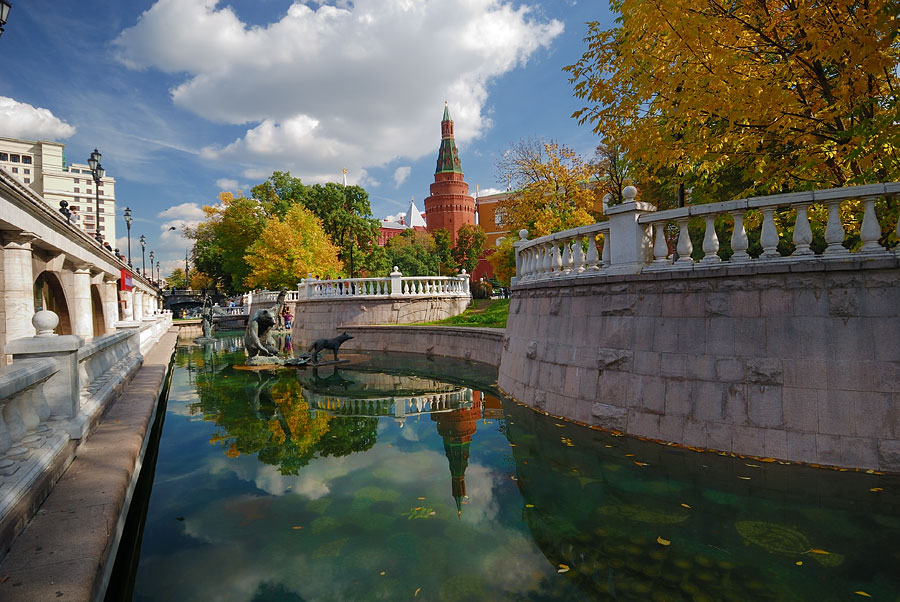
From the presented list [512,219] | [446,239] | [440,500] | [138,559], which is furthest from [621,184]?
[446,239]

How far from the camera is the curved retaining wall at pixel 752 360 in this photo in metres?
5.21

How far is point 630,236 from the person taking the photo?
7.07 m

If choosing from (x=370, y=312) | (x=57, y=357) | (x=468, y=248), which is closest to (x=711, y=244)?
(x=57, y=357)

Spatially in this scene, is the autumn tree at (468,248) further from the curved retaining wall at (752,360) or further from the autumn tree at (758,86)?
the curved retaining wall at (752,360)

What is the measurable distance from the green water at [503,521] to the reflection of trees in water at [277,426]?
65 millimetres

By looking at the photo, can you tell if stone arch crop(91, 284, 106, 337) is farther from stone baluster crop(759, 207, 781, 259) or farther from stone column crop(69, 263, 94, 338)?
stone baluster crop(759, 207, 781, 259)

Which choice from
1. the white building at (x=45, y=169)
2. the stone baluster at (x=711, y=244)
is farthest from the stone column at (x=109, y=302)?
the white building at (x=45, y=169)

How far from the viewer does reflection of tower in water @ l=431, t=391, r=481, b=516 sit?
18.2 feet

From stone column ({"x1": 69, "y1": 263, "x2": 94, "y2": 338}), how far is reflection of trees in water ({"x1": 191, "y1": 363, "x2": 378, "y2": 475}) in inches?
199

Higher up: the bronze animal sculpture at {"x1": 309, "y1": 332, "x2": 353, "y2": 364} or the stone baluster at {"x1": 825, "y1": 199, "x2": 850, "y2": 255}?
the stone baluster at {"x1": 825, "y1": 199, "x2": 850, "y2": 255}

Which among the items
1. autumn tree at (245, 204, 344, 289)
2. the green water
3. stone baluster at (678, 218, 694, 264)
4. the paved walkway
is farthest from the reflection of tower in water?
autumn tree at (245, 204, 344, 289)

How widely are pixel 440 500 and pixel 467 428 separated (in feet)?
9.83

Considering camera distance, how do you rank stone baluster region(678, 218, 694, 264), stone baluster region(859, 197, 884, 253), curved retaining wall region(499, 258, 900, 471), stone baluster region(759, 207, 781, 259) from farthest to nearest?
stone baluster region(678, 218, 694, 264) → stone baluster region(759, 207, 781, 259) → stone baluster region(859, 197, 884, 253) → curved retaining wall region(499, 258, 900, 471)

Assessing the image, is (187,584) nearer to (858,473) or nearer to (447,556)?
(447,556)
